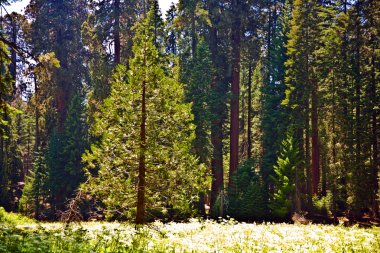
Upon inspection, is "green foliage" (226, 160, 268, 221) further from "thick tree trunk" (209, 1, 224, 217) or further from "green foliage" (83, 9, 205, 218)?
"green foliage" (83, 9, 205, 218)

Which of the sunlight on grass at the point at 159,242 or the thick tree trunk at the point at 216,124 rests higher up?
the thick tree trunk at the point at 216,124

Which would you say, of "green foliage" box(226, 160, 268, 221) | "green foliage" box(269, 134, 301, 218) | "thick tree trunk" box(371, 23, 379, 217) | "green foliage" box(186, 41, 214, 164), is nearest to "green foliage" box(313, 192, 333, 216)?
"green foliage" box(269, 134, 301, 218)

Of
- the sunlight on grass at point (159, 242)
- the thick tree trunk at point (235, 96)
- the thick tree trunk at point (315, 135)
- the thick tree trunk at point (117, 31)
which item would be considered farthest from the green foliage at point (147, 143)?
the thick tree trunk at point (117, 31)

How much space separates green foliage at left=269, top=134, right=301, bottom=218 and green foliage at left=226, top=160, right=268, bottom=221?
2.87ft

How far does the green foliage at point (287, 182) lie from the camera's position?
25.6 meters

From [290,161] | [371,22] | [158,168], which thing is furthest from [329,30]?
[158,168]

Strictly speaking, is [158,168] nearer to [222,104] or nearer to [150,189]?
[150,189]

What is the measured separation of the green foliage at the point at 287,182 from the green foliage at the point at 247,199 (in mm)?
875

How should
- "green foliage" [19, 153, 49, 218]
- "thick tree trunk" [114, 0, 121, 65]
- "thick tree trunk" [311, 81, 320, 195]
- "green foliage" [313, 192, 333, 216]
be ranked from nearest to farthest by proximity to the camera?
"green foliage" [313, 192, 333, 216], "thick tree trunk" [311, 81, 320, 195], "green foliage" [19, 153, 49, 218], "thick tree trunk" [114, 0, 121, 65]

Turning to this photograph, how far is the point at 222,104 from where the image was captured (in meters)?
33.2

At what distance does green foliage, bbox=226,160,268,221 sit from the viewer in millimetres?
26531

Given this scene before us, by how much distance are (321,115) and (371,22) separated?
711 centimetres

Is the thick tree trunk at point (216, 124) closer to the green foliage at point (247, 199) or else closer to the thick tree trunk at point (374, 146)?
the green foliage at point (247, 199)

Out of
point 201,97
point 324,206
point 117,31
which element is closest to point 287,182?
point 324,206
